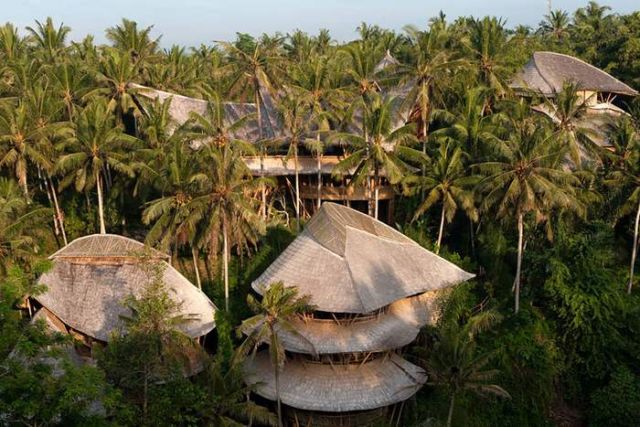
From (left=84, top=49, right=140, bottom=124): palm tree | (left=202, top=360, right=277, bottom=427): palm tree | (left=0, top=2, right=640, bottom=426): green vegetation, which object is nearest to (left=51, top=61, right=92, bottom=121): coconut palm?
(left=0, top=2, right=640, bottom=426): green vegetation

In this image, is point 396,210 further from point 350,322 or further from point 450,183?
point 350,322

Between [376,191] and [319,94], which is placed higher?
[319,94]

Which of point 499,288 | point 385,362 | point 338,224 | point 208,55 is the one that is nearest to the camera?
point 385,362

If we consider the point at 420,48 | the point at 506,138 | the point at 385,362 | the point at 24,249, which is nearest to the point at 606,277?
the point at 506,138

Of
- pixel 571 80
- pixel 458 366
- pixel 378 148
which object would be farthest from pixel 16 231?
pixel 571 80

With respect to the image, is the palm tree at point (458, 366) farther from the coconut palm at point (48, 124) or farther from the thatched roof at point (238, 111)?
the coconut palm at point (48, 124)

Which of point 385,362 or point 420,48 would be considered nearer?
point 385,362

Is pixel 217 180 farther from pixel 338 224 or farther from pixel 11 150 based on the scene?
pixel 11 150

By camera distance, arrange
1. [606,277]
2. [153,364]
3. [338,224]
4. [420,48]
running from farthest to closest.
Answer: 1. [420,48]
2. [606,277]
3. [338,224]
4. [153,364]
